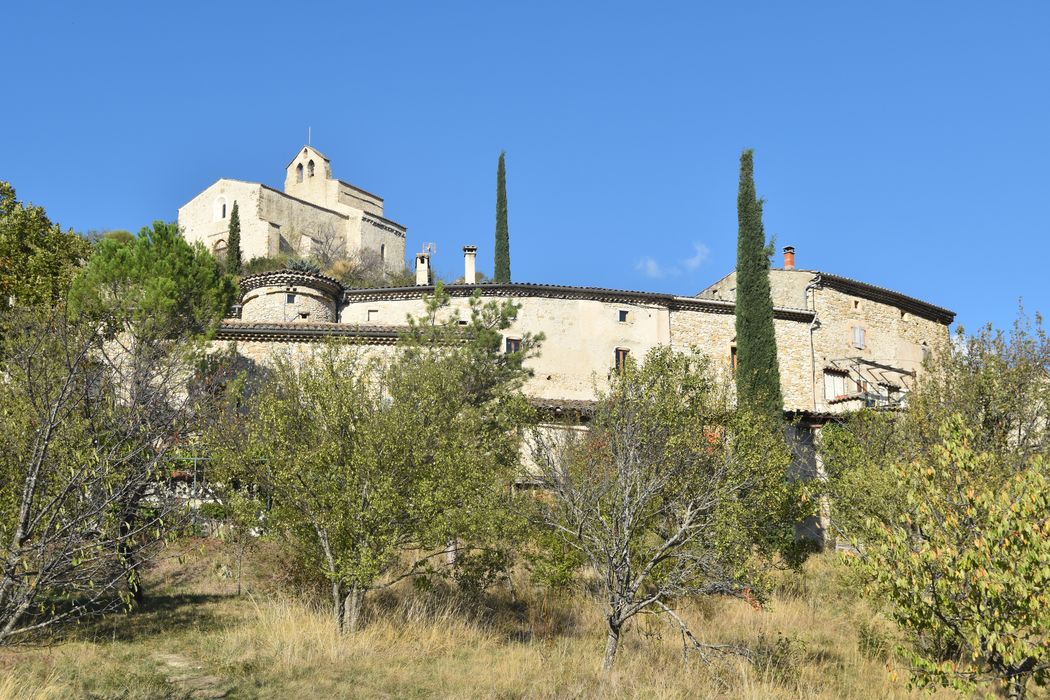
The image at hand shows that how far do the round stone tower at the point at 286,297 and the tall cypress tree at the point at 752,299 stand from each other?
1601cm

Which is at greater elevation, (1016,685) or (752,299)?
(752,299)

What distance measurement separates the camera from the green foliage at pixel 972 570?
6.84 m

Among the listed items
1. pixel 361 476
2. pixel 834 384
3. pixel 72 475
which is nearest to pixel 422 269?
pixel 834 384

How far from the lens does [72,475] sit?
26.9 feet

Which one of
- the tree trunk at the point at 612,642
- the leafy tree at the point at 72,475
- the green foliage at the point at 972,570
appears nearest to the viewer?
the leafy tree at the point at 72,475

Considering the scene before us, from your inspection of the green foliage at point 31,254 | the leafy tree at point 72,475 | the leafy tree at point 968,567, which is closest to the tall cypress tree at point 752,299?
the leafy tree at point 968,567

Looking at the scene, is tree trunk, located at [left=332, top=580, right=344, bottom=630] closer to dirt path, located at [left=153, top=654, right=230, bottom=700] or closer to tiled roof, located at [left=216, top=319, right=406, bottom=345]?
dirt path, located at [left=153, top=654, right=230, bottom=700]

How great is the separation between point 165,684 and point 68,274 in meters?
17.4

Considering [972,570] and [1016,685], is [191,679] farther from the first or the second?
[1016,685]

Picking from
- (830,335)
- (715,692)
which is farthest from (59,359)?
(830,335)

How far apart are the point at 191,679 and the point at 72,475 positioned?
3.85 m

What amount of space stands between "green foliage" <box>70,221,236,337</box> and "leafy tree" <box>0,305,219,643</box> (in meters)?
6.32

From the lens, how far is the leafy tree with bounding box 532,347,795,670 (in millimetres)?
11086

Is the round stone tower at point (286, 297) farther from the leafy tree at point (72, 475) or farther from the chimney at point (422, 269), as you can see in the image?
the leafy tree at point (72, 475)
